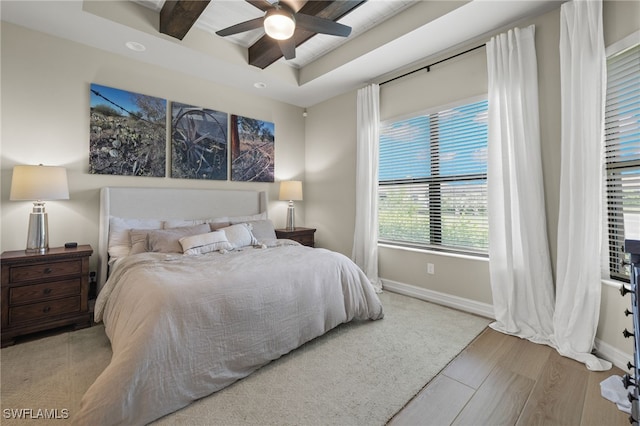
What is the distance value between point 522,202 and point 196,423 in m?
2.95

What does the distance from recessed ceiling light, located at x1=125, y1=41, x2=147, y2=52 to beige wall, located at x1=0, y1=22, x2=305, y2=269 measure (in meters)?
0.26

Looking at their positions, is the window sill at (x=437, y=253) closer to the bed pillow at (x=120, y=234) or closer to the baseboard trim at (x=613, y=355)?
the baseboard trim at (x=613, y=355)

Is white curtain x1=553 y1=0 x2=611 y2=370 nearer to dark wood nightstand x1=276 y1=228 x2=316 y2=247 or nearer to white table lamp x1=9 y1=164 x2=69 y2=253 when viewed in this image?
dark wood nightstand x1=276 y1=228 x2=316 y2=247

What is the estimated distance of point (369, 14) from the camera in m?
2.83

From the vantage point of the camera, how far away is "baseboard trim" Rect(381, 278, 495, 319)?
285 cm

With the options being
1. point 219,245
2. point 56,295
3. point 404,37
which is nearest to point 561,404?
point 219,245

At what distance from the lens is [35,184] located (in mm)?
2389

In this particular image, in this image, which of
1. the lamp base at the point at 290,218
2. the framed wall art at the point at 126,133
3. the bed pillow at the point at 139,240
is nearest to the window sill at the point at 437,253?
the lamp base at the point at 290,218

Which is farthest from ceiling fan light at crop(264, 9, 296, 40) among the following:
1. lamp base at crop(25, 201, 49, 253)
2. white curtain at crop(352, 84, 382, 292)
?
lamp base at crop(25, 201, 49, 253)

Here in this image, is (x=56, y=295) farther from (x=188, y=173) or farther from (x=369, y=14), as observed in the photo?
(x=369, y=14)

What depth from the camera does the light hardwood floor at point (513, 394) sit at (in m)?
1.51

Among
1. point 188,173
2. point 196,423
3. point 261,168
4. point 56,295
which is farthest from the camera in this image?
point 261,168

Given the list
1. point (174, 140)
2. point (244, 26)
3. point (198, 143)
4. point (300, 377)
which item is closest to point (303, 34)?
point (244, 26)

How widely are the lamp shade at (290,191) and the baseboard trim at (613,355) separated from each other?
3523 millimetres
